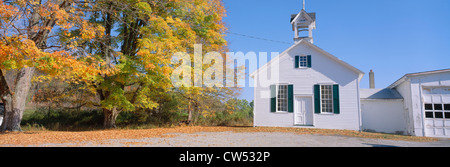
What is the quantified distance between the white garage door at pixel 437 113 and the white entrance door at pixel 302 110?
5796 mm

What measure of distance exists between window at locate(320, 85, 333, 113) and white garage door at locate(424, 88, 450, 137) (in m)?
4.56

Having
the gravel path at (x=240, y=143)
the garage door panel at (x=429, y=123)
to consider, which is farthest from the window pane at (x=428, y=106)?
the gravel path at (x=240, y=143)

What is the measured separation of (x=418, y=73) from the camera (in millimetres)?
13906

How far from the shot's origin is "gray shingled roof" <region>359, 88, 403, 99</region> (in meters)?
16.8

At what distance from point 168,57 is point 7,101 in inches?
293

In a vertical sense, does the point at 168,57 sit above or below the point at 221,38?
below

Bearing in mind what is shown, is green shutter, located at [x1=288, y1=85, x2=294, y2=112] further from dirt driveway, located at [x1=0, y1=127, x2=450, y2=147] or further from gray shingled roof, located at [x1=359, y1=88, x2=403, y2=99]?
dirt driveway, located at [x1=0, y1=127, x2=450, y2=147]

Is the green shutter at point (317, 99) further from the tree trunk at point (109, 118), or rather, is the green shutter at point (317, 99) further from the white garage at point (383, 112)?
the tree trunk at point (109, 118)

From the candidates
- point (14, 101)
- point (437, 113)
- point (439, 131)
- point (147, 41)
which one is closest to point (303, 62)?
point (437, 113)

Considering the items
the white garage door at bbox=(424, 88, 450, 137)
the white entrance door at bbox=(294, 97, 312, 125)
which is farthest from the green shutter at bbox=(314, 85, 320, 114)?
the white garage door at bbox=(424, 88, 450, 137)

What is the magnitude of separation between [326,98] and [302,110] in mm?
1557

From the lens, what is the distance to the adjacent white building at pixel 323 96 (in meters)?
15.4
